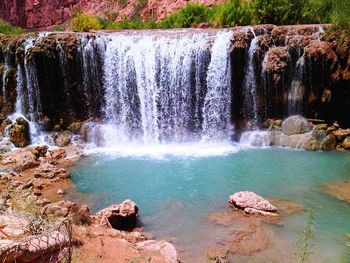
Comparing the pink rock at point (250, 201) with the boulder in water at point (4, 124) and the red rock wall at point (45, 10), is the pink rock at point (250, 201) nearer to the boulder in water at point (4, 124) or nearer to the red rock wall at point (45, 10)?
the boulder in water at point (4, 124)

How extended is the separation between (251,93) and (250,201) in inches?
247

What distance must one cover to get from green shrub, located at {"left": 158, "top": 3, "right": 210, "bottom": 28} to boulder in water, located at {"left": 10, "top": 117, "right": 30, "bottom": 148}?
906 cm

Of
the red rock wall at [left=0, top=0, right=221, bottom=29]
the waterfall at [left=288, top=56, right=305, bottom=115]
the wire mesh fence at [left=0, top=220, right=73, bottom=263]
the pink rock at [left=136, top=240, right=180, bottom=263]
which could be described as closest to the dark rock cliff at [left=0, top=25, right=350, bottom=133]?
the waterfall at [left=288, top=56, right=305, bottom=115]

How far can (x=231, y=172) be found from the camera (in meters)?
11.2

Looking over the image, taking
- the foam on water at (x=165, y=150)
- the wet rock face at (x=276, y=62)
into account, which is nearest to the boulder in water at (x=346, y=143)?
the wet rock face at (x=276, y=62)

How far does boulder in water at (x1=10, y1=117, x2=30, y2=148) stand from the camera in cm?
1406

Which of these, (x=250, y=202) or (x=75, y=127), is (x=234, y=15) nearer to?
(x=75, y=127)

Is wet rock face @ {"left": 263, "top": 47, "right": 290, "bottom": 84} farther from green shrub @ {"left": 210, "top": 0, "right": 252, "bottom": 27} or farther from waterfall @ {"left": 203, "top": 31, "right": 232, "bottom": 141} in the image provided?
green shrub @ {"left": 210, "top": 0, "right": 252, "bottom": 27}

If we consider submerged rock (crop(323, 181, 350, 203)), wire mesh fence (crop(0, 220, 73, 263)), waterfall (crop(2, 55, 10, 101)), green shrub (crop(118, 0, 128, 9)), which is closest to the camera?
wire mesh fence (crop(0, 220, 73, 263))

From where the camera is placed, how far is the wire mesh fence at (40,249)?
4164 mm

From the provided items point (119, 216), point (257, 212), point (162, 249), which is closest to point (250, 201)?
point (257, 212)

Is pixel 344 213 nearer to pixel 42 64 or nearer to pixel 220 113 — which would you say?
pixel 220 113

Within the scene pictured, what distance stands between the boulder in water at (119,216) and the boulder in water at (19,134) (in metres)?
6.98

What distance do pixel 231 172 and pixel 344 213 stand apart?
10.9 ft
